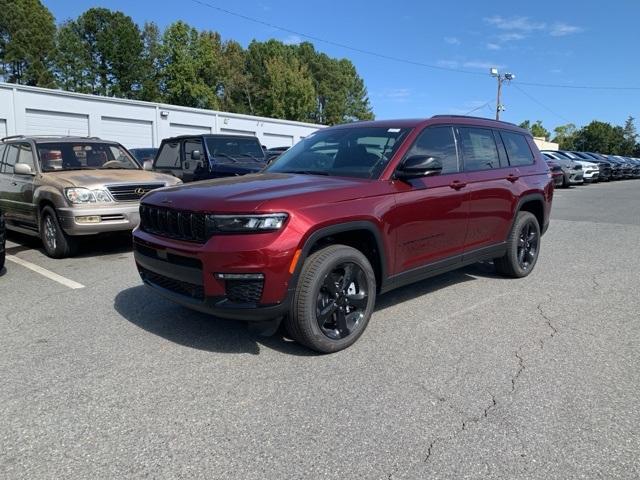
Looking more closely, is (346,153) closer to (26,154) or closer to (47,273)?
(47,273)

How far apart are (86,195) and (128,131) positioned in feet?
71.1

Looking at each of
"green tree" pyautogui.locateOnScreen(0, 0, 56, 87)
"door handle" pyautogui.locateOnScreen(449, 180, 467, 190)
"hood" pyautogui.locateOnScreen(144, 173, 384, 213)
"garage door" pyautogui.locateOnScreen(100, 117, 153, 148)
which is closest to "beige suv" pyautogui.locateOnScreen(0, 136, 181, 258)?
"hood" pyautogui.locateOnScreen(144, 173, 384, 213)

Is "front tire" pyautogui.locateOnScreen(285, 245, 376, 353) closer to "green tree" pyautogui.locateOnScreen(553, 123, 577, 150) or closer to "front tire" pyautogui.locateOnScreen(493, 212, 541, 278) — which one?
"front tire" pyautogui.locateOnScreen(493, 212, 541, 278)

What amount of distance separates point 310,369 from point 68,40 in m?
55.2

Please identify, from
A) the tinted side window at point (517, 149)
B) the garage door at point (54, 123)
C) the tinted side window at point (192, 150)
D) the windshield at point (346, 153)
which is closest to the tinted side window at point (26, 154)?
the tinted side window at point (192, 150)

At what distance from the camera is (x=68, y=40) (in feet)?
161

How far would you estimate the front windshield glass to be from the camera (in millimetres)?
7844

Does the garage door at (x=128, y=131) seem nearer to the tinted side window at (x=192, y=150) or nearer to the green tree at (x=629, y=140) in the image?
the tinted side window at (x=192, y=150)

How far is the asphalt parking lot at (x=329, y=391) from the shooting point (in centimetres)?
251

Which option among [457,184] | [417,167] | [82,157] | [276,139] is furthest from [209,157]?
[276,139]

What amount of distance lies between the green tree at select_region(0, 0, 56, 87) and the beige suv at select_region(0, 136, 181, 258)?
146 feet

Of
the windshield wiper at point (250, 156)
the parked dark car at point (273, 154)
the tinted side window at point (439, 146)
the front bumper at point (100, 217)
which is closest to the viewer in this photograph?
the tinted side window at point (439, 146)

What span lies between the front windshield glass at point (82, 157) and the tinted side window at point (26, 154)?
183mm

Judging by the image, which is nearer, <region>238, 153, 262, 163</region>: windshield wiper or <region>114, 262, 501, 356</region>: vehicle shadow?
<region>114, 262, 501, 356</region>: vehicle shadow
